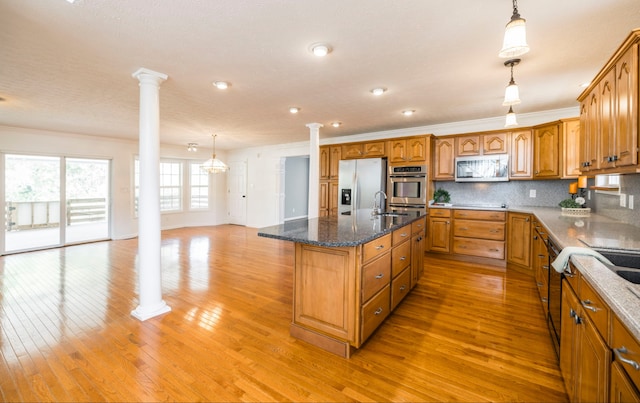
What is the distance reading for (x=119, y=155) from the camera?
21.7ft

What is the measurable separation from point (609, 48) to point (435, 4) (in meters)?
1.82

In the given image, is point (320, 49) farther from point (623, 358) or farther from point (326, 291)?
point (623, 358)

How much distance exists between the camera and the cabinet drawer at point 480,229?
4.32m

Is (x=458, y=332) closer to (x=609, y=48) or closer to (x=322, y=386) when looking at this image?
(x=322, y=386)

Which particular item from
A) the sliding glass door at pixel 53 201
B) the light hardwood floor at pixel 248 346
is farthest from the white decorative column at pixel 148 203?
the sliding glass door at pixel 53 201

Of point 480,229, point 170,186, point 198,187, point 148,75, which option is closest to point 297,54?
point 148,75

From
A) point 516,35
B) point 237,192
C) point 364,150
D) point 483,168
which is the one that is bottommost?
point 237,192

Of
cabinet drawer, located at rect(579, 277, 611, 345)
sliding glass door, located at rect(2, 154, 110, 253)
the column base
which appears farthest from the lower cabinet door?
sliding glass door, located at rect(2, 154, 110, 253)

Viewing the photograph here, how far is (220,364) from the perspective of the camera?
1.96 meters

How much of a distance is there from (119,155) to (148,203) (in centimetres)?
521

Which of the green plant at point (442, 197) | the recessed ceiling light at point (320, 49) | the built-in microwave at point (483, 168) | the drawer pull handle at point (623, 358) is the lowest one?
the drawer pull handle at point (623, 358)

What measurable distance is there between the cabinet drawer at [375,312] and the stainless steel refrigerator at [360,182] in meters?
2.83

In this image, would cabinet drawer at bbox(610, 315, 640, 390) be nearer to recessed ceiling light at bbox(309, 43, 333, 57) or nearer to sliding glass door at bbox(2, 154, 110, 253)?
recessed ceiling light at bbox(309, 43, 333, 57)

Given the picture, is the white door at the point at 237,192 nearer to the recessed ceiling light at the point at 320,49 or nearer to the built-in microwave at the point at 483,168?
the built-in microwave at the point at 483,168
